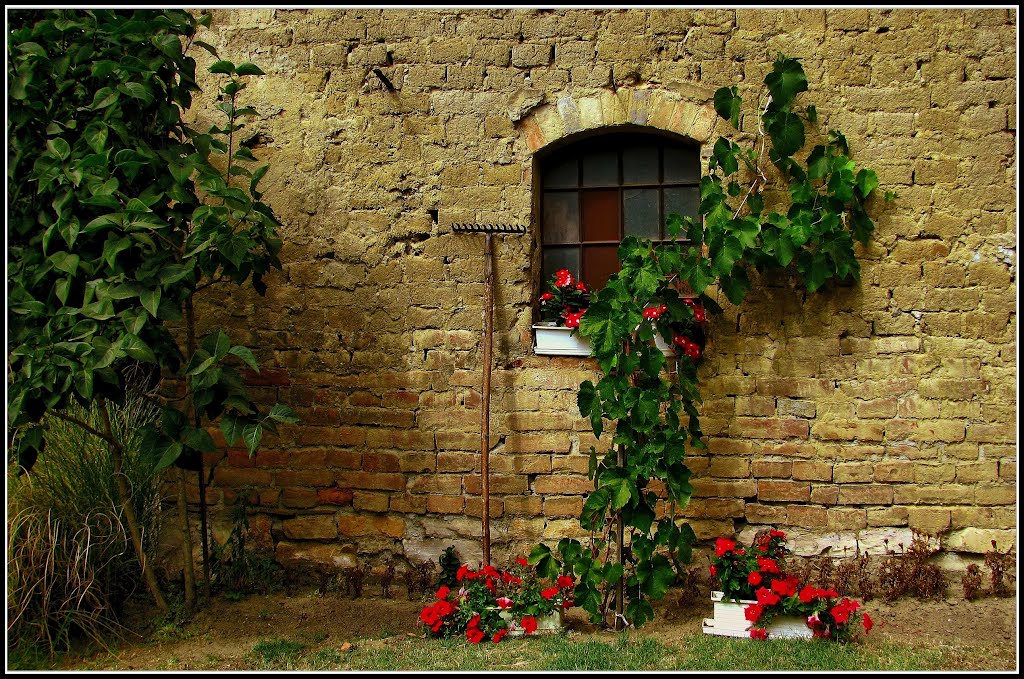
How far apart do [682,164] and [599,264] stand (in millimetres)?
719

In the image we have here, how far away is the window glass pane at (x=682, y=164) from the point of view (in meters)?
4.39

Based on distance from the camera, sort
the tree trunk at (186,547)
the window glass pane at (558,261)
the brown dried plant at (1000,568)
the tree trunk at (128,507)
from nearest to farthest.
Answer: the tree trunk at (128,507) → the brown dried plant at (1000,568) → the tree trunk at (186,547) → the window glass pane at (558,261)

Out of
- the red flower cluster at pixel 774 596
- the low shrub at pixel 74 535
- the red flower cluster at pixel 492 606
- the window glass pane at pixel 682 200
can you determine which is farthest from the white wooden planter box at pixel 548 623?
the window glass pane at pixel 682 200

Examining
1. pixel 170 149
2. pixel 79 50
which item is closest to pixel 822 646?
pixel 170 149

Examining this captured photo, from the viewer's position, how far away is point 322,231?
177 inches

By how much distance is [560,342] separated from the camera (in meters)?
4.27

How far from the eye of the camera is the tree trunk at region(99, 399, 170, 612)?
3893mm

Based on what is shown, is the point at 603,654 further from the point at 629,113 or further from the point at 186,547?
the point at 629,113

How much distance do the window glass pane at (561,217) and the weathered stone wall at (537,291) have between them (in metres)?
0.22

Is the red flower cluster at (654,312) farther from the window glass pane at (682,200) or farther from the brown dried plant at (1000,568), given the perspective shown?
the brown dried plant at (1000,568)

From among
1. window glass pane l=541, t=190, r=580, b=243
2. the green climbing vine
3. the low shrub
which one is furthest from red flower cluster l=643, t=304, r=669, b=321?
the low shrub

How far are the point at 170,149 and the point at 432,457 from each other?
2066 millimetres

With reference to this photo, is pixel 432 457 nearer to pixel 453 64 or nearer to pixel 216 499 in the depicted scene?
pixel 216 499

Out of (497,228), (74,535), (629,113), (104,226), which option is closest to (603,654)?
(497,228)
